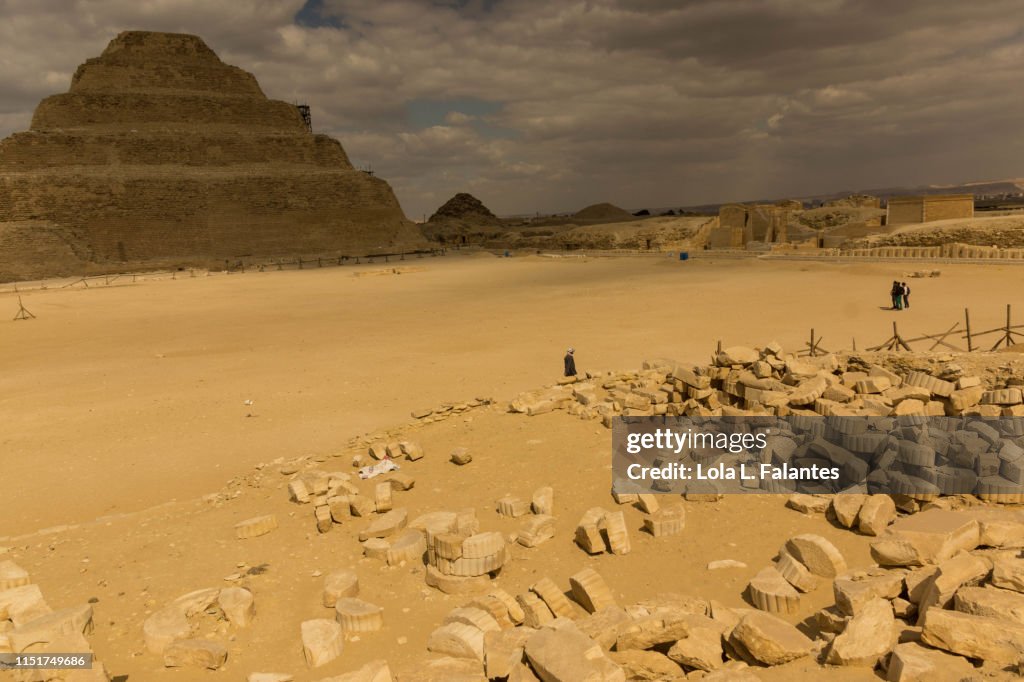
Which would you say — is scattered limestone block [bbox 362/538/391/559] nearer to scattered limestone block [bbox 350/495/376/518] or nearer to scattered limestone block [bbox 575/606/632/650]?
scattered limestone block [bbox 350/495/376/518]

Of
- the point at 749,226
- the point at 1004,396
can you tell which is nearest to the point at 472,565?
the point at 1004,396

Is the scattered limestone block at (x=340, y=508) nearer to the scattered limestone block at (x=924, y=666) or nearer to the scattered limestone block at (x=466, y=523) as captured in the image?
the scattered limestone block at (x=466, y=523)

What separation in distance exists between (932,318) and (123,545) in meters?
16.3

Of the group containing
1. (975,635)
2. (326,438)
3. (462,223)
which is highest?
(462,223)

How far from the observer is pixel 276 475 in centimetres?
595

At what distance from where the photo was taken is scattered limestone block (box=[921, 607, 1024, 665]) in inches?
96.8

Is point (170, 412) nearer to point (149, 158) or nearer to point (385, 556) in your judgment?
point (385, 556)

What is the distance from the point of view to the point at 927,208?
94.9 feet

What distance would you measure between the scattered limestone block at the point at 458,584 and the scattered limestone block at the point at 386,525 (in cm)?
75

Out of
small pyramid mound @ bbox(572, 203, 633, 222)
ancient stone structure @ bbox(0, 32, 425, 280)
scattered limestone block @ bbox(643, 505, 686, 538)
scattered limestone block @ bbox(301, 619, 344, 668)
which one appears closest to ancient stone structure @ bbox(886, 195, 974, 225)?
scattered limestone block @ bbox(643, 505, 686, 538)

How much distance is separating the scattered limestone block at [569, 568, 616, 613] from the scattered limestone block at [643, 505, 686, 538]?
2.63ft

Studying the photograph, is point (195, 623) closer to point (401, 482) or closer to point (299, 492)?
point (299, 492)

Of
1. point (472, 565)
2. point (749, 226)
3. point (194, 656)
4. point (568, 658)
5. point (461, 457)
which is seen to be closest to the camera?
point (568, 658)

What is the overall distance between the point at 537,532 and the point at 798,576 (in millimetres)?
1723
